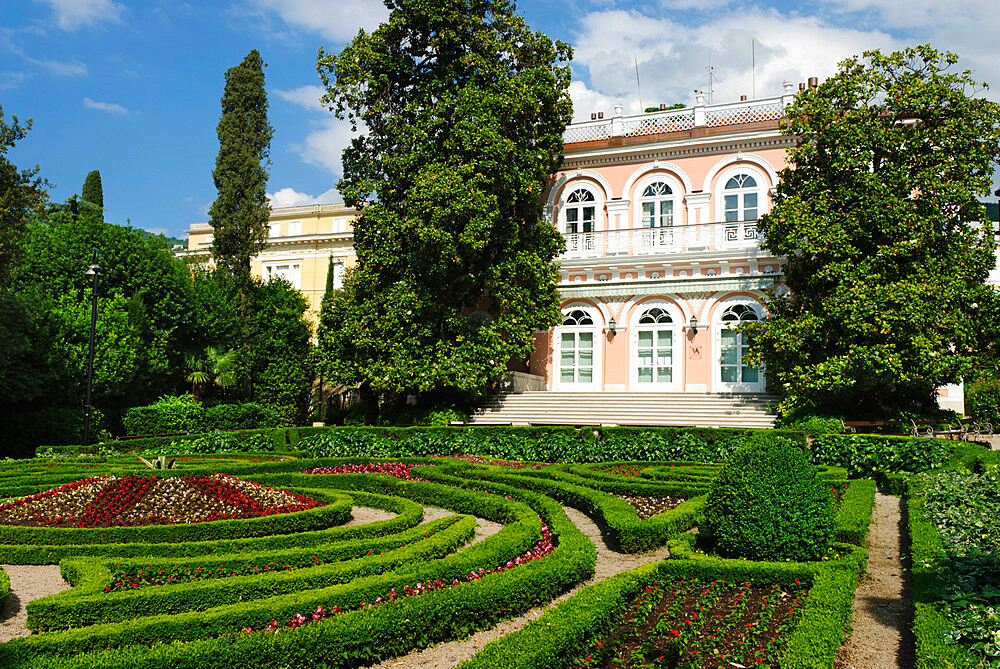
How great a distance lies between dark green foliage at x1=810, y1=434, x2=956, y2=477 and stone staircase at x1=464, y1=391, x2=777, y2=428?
6075 millimetres

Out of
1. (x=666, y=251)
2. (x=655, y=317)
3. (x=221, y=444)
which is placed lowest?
(x=221, y=444)

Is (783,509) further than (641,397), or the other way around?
(641,397)

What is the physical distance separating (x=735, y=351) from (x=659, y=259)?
12.8 ft

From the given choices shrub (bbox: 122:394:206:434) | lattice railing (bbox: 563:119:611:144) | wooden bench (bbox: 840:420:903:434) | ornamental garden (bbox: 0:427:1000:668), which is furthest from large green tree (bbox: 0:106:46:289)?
wooden bench (bbox: 840:420:903:434)

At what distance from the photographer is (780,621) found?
605 cm

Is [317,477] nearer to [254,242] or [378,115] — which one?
[378,115]

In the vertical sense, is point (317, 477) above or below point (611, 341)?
below

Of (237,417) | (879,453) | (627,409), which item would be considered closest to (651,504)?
(879,453)

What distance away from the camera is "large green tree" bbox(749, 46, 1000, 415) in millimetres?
19078

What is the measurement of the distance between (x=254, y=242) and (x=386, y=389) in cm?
1090

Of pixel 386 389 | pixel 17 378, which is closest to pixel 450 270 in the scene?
pixel 386 389

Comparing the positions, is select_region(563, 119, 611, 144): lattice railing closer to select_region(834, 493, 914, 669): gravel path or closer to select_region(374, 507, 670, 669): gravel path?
select_region(834, 493, 914, 669): gravel path

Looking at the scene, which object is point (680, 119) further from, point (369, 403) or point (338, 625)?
point (338, 625)

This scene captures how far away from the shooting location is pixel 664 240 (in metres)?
26.3
